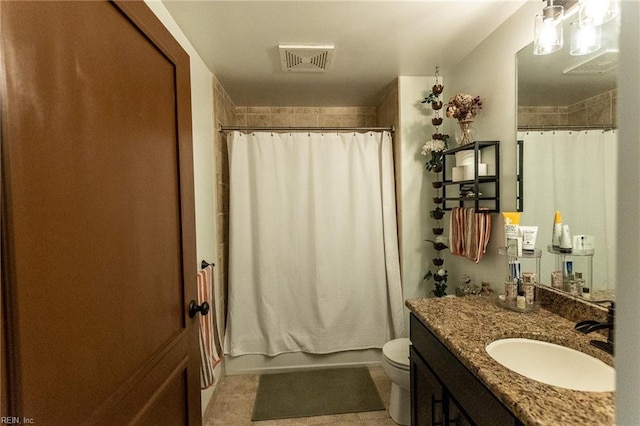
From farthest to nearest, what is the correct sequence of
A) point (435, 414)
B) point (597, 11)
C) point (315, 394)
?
point (315, 394) < point (435, 414) < point (597, 11)

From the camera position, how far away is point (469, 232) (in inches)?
71.4

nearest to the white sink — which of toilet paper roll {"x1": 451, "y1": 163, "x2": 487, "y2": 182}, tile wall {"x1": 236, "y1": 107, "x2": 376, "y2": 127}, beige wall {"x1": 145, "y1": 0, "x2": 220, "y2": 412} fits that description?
toilet paper roll {"x1": 451, "y1": 163, "x2": 487, "y2": 182}

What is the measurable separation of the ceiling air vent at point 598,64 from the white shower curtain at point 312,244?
1.27m

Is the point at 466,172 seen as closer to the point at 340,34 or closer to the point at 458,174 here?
the point at 458,174

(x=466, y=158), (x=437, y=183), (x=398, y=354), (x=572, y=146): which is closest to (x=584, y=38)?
(x=572, y=146)

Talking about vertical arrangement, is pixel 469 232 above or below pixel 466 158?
below

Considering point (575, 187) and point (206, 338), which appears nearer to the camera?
point (575, 187)

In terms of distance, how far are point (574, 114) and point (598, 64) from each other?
18 cm

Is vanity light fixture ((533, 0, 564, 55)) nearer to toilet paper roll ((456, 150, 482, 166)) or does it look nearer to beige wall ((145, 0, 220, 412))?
toilet paper roll ((456, 150, 482, 166))

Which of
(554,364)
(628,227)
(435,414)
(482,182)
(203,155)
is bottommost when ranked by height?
(435,414)

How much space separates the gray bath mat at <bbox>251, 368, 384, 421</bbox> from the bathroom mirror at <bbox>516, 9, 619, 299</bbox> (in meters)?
1.37

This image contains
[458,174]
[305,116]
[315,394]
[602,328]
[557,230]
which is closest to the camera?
[602,328]

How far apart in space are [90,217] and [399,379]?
1691mm

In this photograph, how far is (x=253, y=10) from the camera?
1.41m
